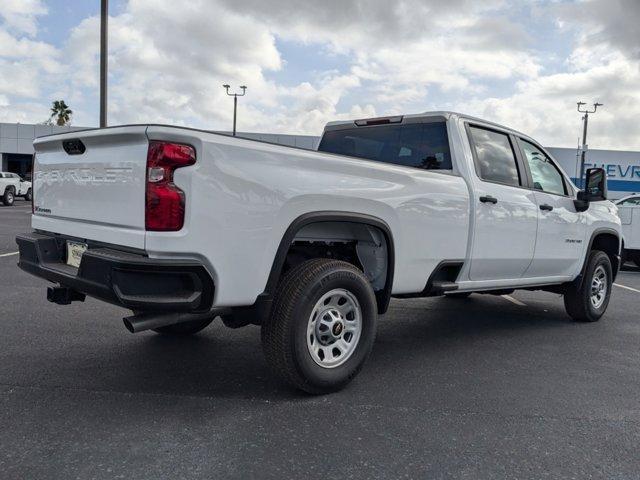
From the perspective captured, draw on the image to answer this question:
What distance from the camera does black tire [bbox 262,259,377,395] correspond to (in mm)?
3428

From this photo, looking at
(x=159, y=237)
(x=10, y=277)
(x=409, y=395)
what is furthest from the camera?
(x=10, y=277)

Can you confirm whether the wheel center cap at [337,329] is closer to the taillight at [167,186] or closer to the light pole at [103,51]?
the taillight at [167,186]

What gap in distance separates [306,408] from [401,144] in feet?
8.57

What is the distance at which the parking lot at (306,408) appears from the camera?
9.13 feet

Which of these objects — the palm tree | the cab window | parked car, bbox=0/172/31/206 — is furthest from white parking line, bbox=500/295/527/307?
the palm tree

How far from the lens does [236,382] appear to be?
391cm

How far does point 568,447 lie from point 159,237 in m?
2.41

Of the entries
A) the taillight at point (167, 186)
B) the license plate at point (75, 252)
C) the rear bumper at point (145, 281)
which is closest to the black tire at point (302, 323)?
the rear bumper at point (145, 281)

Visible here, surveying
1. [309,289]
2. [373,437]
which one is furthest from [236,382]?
[373,437]

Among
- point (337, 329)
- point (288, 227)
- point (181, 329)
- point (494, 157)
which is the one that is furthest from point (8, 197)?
point (288, 227)

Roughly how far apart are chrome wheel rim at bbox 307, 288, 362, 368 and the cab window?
269 centimetres

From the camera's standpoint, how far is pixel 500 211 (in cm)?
491

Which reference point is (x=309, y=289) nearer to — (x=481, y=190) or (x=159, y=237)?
(x=159, y=237)

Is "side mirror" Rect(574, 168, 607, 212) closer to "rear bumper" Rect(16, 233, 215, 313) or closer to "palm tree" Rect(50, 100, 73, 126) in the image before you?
"rear bumper" Rect(16, 233, 215, 313)
